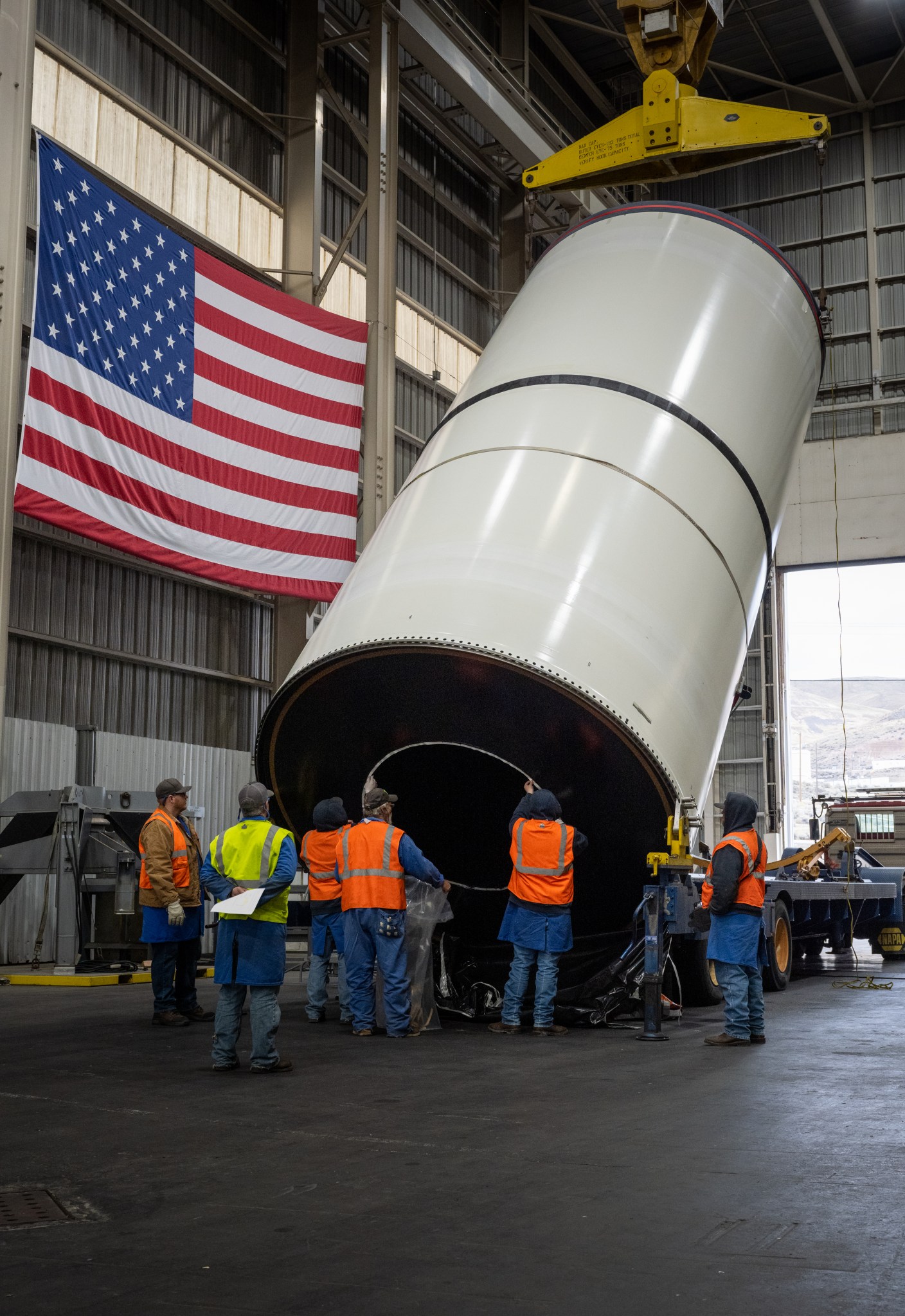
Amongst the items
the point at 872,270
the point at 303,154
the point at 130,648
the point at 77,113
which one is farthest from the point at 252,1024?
the point at 872,270

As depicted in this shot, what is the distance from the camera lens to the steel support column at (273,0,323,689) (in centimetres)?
1767

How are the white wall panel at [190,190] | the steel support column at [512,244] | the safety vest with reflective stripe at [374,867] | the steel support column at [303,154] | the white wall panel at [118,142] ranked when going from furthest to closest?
1. the steel support column at [512,244]
2. the steel support column at [303,154]
3. the white wall panel at [190,190]
4. the white wall panel at [118,142]
5. the safety vest with reflective stripe at [374,867]

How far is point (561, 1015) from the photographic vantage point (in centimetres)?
882

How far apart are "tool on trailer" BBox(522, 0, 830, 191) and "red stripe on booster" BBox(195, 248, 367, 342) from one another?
13.6 ft

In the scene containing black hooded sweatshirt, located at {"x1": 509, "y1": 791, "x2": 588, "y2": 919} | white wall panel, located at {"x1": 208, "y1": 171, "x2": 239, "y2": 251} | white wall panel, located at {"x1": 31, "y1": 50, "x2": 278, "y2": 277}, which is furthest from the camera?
white wall panel, located at {"x1": 208, "y1": 171, "x2": 239, "y2": 251}

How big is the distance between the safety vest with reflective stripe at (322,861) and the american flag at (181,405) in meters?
5.10

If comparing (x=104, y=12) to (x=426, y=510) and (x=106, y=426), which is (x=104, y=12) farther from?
(x=426, y=510)

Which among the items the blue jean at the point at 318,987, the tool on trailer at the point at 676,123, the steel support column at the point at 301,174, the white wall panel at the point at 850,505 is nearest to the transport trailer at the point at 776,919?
the blue jean at the point at 318,987

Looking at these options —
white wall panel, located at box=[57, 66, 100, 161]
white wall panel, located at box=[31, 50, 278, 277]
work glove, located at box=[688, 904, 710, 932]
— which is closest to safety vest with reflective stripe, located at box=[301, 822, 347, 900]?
work glove, located at box=[688, 904, 710, 932]

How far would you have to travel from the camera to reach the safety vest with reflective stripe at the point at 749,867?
804 centimetres

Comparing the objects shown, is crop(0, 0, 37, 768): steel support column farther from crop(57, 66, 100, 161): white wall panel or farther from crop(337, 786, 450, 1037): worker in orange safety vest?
crop(337, 786, 450, 1037): worker in orange safety vest

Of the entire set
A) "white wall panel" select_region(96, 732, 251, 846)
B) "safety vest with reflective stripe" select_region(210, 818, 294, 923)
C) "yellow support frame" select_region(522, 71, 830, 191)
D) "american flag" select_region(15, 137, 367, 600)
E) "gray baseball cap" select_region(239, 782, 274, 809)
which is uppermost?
"yellow support frame" select_region(522, 71, 830, 191)

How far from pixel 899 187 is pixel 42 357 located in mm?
19896

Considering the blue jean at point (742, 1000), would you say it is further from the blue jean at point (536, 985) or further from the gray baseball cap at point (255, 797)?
the gray baseball cap at point (255, 797)
